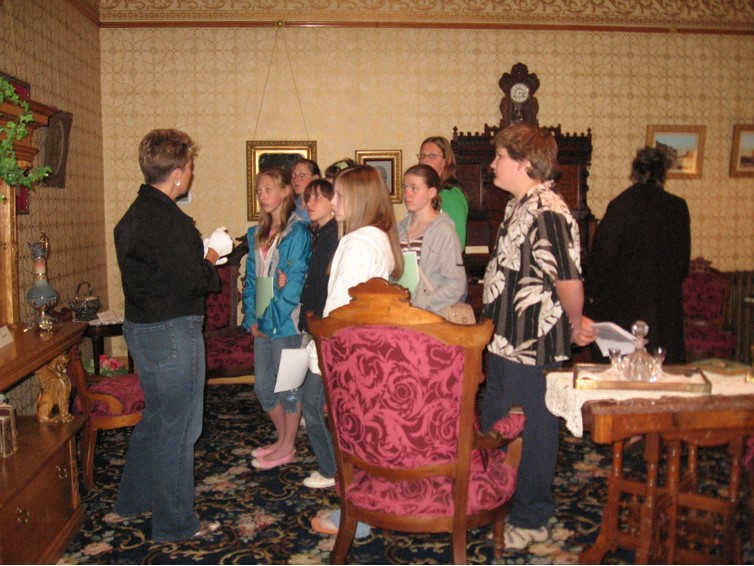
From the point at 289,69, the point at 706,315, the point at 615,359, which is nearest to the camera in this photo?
the point at 615,359

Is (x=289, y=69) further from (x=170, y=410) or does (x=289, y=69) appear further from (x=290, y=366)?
(x=170, y=410)

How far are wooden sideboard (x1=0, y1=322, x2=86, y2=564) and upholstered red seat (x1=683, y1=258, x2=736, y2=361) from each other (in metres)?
4.44

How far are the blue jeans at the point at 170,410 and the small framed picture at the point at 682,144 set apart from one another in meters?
5.92

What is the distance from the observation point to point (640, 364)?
2480 millimetres

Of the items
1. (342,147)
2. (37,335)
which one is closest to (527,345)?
(37,335)

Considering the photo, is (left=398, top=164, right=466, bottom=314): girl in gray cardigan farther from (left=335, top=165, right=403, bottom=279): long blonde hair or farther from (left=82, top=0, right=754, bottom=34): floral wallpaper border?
(left=82, top=0, right=754, bottom=34): floral wallpaper border

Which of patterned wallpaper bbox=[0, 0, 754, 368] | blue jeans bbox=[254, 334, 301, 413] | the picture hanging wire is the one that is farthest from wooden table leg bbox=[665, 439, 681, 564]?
the picture hanging wire

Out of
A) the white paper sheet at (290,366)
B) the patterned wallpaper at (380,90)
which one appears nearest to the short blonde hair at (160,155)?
the white paper sheet at (290,366)

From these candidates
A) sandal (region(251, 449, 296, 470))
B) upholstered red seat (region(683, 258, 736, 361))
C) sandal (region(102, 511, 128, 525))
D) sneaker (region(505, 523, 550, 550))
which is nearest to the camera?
sneaker (region(505, 523, 550, 550))

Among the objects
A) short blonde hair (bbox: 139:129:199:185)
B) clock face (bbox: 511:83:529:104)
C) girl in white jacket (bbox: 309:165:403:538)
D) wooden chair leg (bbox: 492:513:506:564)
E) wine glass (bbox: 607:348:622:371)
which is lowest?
wooden chair leg (bbox: 492:513:506:564)

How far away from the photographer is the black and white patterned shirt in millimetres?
2781

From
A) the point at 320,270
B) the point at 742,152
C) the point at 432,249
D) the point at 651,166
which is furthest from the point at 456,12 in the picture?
the point at 320,270

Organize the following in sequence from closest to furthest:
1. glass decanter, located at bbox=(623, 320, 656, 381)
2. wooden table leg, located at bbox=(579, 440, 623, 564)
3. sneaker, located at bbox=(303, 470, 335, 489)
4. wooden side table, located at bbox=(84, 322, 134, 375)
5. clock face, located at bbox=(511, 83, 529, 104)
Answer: glass decanter, located at bbox=(623, 320, 656, 381) → wooden table leg, located at bbox=(579, 440, 623, 564) → sneaker, located at bbox=(303, 470, 335, 489) → wooden side table, located at bbox=(84, 322, 134, 375) → clock face, located at bbox=(511, 83, 529, 104)

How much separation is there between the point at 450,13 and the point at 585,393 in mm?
5465
